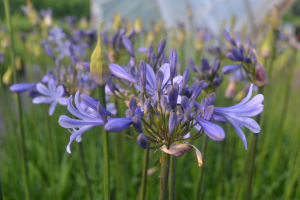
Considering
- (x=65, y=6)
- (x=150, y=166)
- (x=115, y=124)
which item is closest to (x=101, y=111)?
(x=115, y=124)

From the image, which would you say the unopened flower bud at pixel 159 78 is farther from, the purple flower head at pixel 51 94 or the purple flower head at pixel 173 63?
the purple flower head at pixel 51 94

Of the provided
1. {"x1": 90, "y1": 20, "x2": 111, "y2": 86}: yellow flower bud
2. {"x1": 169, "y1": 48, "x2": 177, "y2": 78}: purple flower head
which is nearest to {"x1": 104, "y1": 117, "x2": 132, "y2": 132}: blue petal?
{"x1": 90, "y1": 20, "x2": 111, "y2": 86}: yellow flower bud

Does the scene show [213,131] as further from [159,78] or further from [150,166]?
→ [150,166]

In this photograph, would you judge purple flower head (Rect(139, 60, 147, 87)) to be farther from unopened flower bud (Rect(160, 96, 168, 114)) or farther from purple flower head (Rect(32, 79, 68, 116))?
purple flower head (Rect(32, 79, 68, 116))

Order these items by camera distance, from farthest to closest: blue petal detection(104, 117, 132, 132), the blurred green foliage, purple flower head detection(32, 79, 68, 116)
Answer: the blurred green foliage → purple flower head detection(32, 79, 68, 116) → blue petal detection(104, 117, 132, 132)

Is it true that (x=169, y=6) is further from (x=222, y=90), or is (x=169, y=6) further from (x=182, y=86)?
(x=182, y=86)

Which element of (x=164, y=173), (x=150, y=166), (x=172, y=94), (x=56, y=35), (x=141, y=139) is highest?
(x=56, y=35)

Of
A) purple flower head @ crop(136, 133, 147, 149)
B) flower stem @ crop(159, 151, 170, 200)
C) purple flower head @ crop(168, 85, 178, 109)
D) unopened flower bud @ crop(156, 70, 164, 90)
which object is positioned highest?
unopened flower bud @ crop(156, 70, 164, 90)

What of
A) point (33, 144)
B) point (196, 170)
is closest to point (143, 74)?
point (196, 170)

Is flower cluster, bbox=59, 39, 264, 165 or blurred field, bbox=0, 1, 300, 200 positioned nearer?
flower cluster, bbox=59, 39, 264, 165
